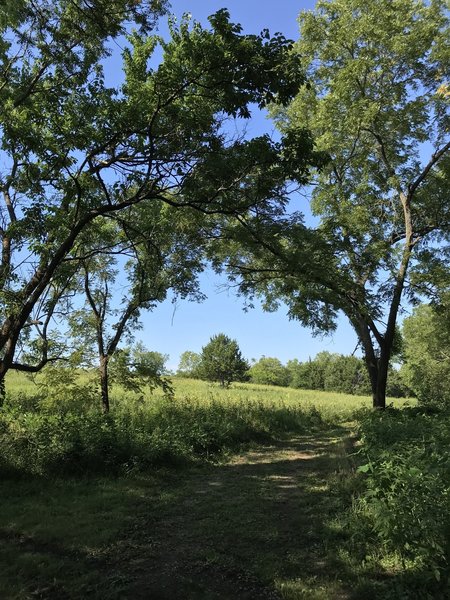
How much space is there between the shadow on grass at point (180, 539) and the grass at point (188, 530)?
0.02 meters

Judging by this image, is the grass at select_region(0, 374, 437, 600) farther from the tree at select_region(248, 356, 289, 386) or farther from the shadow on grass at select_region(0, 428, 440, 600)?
the tree at select_region(248, 356, 289, 386)

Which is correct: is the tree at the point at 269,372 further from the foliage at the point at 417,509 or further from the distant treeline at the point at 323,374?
the foliage at the point at 417,509

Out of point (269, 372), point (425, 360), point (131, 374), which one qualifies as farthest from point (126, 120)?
point (269, 372)

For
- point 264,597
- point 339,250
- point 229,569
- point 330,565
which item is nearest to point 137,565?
point 229,569

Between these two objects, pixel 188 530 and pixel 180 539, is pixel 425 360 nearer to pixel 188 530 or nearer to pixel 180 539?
pixel 188 530

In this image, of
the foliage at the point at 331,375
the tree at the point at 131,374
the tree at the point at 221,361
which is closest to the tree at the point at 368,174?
the tree at the point at 131,374

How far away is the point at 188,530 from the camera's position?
21.8ft

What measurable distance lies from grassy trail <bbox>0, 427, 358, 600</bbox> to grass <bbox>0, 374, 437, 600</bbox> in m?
0.02

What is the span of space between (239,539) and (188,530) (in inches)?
33.4

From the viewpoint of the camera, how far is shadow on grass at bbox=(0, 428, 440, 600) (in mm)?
4789

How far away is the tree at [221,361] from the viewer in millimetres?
79875

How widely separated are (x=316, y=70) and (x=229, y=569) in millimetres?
18974

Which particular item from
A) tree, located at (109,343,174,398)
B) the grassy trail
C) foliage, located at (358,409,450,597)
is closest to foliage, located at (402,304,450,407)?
tree, located at (109,343,174,398)

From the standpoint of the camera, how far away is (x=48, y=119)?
28.3 feet
